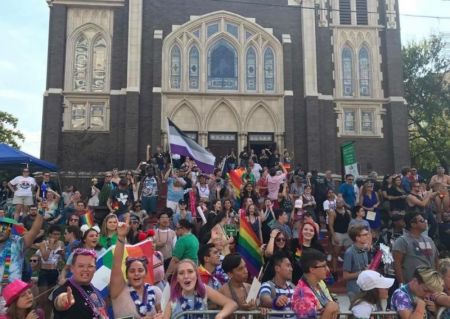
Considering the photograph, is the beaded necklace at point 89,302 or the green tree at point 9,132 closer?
the beaded necklace at point 89,302

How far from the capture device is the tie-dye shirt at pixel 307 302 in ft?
14.2

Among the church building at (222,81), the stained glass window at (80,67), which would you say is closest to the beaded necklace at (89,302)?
the church building at (222,81)

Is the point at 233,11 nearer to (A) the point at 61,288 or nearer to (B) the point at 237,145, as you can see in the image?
(B) the point at 237,145

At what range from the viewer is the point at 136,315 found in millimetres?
4406

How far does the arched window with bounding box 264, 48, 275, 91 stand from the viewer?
24.4m

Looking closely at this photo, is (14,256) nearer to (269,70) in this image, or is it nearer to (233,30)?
(269,70)

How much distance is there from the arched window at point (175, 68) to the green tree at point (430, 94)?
19044 mm

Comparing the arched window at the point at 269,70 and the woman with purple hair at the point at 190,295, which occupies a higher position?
the arched window at the point at 269,70

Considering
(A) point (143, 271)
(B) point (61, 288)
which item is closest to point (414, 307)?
(A) point (143, 271)

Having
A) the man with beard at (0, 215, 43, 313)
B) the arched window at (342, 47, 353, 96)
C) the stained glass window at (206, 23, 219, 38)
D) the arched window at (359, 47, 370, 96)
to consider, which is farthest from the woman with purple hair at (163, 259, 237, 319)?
the arched window at (359, 47, 370, 96)

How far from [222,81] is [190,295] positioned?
66.9ft

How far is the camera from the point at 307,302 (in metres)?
4.38

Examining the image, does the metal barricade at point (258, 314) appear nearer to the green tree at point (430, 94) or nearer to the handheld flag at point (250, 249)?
the handheld flag at point (250, 249)

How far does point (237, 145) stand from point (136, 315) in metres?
19.8
